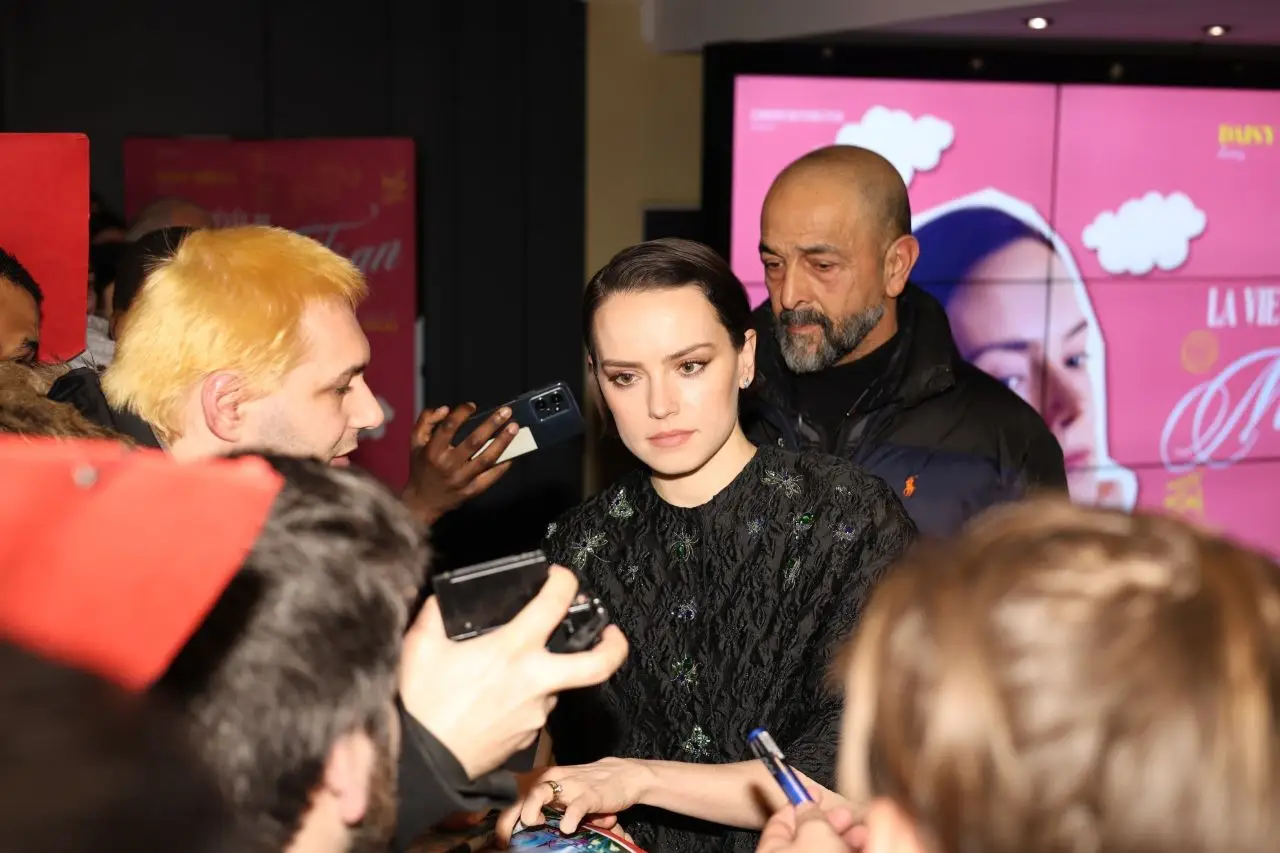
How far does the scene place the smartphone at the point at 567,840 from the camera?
1.28 metres

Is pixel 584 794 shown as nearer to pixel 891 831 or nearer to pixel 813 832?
pixel 813 832

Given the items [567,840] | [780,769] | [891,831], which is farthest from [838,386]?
[891,831]

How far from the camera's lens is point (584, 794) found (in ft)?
4.57

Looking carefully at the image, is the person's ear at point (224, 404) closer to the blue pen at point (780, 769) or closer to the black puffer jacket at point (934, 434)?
the blue pen at point (780, 769)

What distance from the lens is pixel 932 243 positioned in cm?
390

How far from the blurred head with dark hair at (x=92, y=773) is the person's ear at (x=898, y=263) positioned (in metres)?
2.19

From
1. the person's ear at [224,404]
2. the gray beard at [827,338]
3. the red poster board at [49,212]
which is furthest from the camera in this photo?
the gray beard at [827,338]

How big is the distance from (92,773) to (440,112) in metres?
4.07

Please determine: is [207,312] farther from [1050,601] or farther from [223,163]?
[223,163]

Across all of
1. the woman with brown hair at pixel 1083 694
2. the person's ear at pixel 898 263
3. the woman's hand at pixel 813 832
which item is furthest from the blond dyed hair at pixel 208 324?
the person's ear at pixel 898 263

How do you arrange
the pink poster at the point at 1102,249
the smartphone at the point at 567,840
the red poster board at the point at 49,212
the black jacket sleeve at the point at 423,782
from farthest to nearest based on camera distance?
1. the pink poster at the point at 1102,249
2. the red poster board at the point at 49,212
3. the smartphone at the point at 567,840
4. the black jacket sleeve at the point at 423,782

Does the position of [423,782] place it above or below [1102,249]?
A: below

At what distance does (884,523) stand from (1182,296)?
299 centimetres

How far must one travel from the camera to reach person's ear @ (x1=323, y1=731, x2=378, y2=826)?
2.71ft
